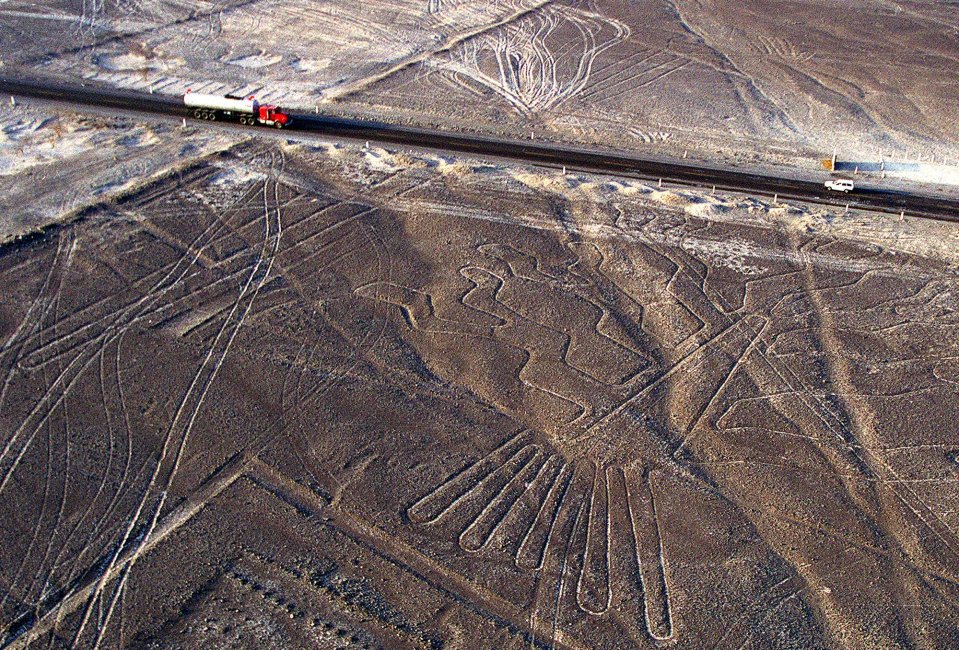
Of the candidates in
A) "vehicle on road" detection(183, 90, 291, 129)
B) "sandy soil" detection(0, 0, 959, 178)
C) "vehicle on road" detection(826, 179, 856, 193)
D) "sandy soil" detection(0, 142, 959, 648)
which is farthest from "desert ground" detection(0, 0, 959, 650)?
"vehicle on road" detection(826, 179, 856, 193)

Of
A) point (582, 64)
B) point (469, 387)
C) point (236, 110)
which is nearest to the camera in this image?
point (469, 387)

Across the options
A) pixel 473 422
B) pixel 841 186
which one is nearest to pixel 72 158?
pixel 473 422

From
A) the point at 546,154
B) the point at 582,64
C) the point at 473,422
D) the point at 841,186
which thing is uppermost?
the point at 582,64

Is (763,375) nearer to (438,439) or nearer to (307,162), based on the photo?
(438,439)

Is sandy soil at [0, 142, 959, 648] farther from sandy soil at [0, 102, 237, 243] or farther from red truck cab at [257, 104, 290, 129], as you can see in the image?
red truck cab at [257, 104, 290, 129]

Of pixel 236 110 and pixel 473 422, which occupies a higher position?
pixel 236 110

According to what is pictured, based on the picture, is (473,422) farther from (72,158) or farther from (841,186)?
(72,158)

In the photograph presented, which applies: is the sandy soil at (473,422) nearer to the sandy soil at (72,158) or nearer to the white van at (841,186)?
the sandy soil at (72,158)

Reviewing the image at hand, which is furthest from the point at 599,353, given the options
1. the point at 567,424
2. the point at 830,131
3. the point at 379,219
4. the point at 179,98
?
the point at 179,98
